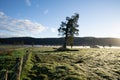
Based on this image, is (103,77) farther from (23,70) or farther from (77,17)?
(77,17)

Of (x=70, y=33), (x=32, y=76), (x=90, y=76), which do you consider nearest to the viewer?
(x=32, y=76)

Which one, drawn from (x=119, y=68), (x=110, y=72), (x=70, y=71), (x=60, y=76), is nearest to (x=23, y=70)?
(x=60, y=76)

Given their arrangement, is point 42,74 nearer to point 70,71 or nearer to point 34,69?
point 34,69

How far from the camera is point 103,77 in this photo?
23.2 m

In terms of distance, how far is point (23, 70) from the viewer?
21672 millimetres

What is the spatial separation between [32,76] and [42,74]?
1354 millimetres

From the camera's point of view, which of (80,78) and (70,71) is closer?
(80,78)

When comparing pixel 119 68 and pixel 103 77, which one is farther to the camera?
pixel 119 68

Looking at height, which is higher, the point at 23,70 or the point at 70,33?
the point at 70,33

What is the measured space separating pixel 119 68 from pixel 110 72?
3.41 metres

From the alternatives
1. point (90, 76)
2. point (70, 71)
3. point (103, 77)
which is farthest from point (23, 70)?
point (103, 77)

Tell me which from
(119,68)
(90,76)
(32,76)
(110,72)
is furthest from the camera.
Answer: (119,68)

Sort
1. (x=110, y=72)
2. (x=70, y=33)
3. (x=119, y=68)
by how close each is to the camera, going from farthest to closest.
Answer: (x=70, y=33) → (x=119, y=68) → (x=110, y=72)

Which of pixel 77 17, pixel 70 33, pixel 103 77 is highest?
pixel 77 17
